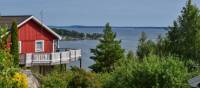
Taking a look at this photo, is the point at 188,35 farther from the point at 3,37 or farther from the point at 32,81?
the point at 3,37

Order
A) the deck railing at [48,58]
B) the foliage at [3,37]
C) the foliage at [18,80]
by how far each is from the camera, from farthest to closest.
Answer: the deck railing at [48,58]
the foliage at [18,80]
the foliage at [3,37]

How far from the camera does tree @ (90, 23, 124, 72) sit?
5644 cm

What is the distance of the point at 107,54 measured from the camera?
57.3 metres

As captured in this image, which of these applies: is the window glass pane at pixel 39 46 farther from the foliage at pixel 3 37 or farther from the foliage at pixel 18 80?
the foliage at pixel 3 37

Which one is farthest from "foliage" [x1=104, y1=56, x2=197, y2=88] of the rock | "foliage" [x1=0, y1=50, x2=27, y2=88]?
"foliage" [x1=0, y1=50, x2=27, y2=88]

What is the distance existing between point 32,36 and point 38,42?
3.27 feet

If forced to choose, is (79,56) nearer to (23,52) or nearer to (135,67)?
(23,52)

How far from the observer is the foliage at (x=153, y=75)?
23.1m

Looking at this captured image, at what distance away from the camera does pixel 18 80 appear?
10.7 metres

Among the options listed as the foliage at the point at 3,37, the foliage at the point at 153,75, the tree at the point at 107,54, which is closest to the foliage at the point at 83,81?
the foliage at the point at 153,75

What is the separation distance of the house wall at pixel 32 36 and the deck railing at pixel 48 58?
3.17m

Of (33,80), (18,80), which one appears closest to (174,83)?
(33,80)

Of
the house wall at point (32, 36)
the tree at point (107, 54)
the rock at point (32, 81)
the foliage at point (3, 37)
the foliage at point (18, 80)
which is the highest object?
the foliage at point (3, 37)

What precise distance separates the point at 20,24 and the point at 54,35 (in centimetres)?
536
